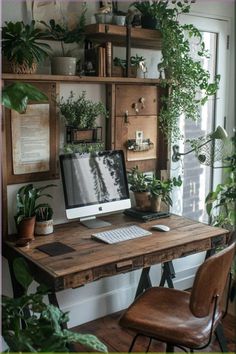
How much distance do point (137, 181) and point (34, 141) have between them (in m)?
0.74

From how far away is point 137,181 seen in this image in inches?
115

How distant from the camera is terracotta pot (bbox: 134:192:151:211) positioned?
2.90 meters

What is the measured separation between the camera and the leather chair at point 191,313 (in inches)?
73.2

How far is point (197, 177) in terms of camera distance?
11.9 feet

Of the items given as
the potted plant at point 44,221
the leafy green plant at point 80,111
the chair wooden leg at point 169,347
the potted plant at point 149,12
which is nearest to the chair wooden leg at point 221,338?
the chair wooden leg at point 169,347

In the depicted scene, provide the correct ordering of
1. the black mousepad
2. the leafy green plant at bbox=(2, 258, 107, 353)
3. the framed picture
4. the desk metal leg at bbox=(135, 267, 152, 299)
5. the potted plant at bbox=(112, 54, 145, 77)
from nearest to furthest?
the leafy green plant at bbox=(2, 258, 107, 353) → the black mousepad → the framed picture → the potted plant at bbox=(112, 54, 145, 77) → the desk metal leg at bbox=(135, 267, 152, 299)

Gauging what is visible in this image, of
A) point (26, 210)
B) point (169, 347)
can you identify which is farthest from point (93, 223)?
point (169, 347)

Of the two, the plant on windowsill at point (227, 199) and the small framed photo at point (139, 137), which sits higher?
the small framed photo at point (139, 137)

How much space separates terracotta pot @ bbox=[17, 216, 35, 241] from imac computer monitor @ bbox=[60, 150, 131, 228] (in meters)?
0.22

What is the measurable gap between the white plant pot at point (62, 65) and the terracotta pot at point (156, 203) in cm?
94

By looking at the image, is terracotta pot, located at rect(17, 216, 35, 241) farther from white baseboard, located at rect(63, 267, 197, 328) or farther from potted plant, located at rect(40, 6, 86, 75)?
potted plant, located at rect(40, 6, 86, 75)

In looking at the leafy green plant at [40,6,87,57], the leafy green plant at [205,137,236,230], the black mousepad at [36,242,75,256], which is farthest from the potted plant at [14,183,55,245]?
the leafy green plant at [205,137,236,230]

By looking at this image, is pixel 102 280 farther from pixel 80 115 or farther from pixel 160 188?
pixel 80 115

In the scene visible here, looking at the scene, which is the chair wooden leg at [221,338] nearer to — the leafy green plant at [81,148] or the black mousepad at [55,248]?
the black mousepad at [55,248]
